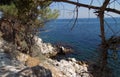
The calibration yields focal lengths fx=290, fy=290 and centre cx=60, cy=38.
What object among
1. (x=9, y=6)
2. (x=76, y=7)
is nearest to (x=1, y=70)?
(x=76, y=7)

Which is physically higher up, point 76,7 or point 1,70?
point 76,7

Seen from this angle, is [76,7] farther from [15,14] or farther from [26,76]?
[15,14]

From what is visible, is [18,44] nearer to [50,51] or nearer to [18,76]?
[50,51]

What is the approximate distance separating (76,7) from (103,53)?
16.9 inches

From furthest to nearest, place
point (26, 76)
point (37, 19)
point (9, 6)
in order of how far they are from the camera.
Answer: point (37, 19) → point (9, 6) → point (26, 76)

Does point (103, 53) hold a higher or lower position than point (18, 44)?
higher

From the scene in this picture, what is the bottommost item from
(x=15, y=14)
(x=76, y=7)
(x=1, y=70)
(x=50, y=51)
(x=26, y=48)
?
(x=50, y=51)

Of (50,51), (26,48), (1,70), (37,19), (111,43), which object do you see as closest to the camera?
(111,43)

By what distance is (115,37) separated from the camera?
225cm

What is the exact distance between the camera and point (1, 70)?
905 cm

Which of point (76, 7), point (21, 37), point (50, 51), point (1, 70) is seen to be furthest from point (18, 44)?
point (76, 7)

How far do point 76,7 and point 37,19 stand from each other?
53.1ft

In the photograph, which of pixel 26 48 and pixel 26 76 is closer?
pixel 26 76

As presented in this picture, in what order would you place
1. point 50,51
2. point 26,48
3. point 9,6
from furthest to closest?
point 50,51 → point 26,48 → point 9,6
